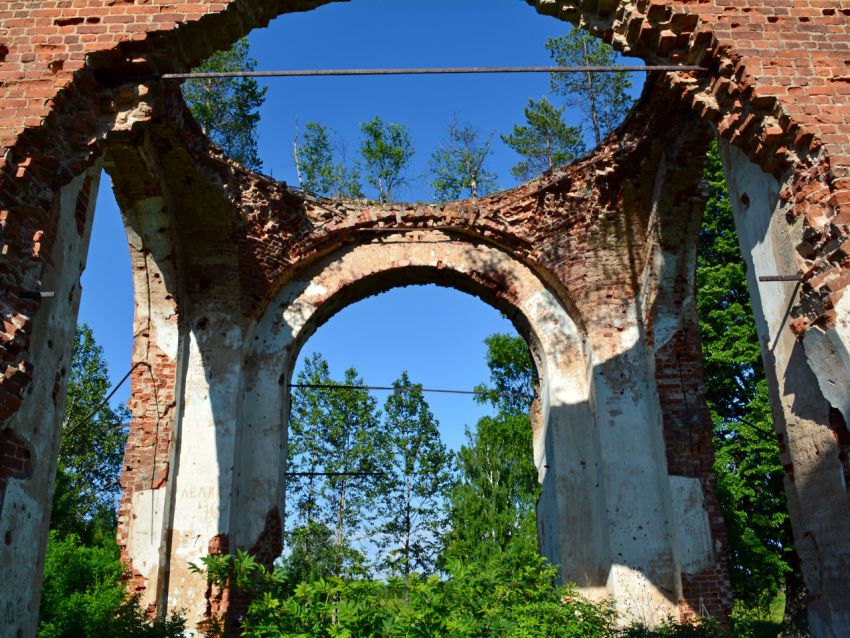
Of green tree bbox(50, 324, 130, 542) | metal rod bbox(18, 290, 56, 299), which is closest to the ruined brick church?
metal rod bbox(18, 290, 56, 299)

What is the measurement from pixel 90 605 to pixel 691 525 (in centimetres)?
647

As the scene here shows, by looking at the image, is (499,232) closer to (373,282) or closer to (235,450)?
(373,282)

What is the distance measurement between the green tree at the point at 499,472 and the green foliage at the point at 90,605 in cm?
920

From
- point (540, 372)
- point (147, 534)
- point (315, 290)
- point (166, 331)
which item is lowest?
point (147, 534)

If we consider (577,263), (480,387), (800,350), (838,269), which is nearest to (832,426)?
(800,350)

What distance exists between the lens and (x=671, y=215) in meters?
8.62

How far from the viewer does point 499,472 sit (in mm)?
21891

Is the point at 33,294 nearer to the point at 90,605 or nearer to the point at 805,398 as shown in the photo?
the point at 90,605

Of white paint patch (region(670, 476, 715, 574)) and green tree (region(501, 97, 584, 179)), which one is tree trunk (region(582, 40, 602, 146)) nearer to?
green tree (region(501, 97, 584, 179))

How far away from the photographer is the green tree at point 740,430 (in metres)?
13.2

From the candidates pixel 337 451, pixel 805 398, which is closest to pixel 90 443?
pixel 337 451

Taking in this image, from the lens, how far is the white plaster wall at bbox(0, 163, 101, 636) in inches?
165

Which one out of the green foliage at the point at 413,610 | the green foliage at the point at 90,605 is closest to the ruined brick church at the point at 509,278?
the green foliage at the point at 90,605

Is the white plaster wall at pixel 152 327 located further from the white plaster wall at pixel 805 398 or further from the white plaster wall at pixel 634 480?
the white plaster wall at pixel 805 398
